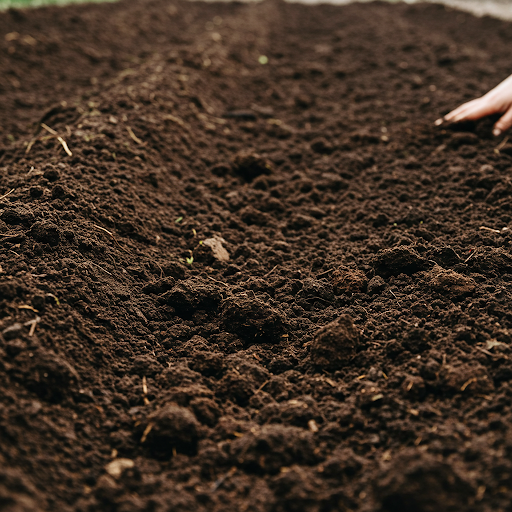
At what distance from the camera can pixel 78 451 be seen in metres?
1.70

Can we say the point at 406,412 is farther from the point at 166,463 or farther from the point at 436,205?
the point at 436,205

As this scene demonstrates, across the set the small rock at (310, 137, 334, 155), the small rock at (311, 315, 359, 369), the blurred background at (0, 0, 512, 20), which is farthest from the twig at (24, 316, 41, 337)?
the blurred background at (0, 0, 512, 20)

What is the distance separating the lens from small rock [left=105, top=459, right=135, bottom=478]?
1667 millimetres

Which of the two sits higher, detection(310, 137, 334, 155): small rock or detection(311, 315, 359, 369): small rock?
detection(310, 137, 334, 155): small rock

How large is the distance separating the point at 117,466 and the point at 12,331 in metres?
0.68

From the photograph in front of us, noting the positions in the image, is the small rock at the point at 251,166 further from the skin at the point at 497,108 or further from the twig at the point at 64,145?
the skin at the point at 497,108

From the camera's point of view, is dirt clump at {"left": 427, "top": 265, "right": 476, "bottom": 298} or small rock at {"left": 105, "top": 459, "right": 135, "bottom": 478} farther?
dirt clump at {"left": 427, "top": 265, "right": 476, "bottom": 298}

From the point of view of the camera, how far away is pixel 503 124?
3439mm

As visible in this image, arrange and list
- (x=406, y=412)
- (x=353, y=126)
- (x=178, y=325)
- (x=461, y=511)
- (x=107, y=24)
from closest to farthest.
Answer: (x=461, y=511), (x=406, y=412), (x=178, y=325), (x=353, y=126), (x=107, y=24)

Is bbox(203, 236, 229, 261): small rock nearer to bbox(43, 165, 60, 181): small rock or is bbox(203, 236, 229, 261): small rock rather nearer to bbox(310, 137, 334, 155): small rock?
bbox(43, 165, 60, 181): small rock

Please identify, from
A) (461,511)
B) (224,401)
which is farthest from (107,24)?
(461,511)

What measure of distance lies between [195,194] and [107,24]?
4573 millimetres

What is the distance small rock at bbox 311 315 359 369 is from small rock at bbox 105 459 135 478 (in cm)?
87

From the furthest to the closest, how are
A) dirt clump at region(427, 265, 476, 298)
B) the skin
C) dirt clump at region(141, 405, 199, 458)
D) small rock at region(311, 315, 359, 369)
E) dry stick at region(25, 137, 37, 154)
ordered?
the skin, dry stick at region(25, 137, 37, 154), dirt clump at region(427, 265, 476, 298), small rock at region(311, 315, 359, 369), dirt clump at region(141, 405, 199, 458)
